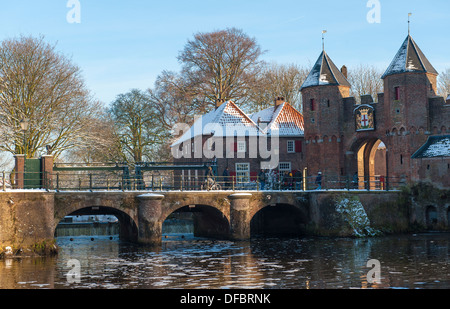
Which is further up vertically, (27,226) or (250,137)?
(250,137)

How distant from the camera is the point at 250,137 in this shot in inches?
1697

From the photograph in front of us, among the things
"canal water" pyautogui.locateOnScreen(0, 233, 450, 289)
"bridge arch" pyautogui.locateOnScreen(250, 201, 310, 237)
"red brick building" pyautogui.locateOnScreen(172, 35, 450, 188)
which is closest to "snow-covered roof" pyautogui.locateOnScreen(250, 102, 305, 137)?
"red brick building" pyautogui.locateOnScreen(172, 35, 450, 188)

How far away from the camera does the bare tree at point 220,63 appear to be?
48.9 meters

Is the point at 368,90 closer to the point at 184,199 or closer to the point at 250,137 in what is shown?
the point at 250,137

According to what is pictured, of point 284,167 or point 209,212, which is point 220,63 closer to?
point 284,167

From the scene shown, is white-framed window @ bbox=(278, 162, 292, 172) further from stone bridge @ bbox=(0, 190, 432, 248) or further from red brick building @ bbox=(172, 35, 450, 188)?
stone bridge @ bbox=(0, 190, 432, 248)

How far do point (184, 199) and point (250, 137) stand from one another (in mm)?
13898

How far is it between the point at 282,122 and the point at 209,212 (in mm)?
12874

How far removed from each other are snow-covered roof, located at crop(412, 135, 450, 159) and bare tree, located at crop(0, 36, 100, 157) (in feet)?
65.9

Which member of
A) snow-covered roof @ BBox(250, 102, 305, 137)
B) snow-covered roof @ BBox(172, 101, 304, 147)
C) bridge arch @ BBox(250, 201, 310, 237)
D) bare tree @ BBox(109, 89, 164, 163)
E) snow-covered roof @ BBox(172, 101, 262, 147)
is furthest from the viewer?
bare tree @ BBox(109, 89, 164, 163)

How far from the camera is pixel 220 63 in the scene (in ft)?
162

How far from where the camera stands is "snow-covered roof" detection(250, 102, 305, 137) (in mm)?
44000

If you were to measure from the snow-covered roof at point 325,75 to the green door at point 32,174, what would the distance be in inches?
755
